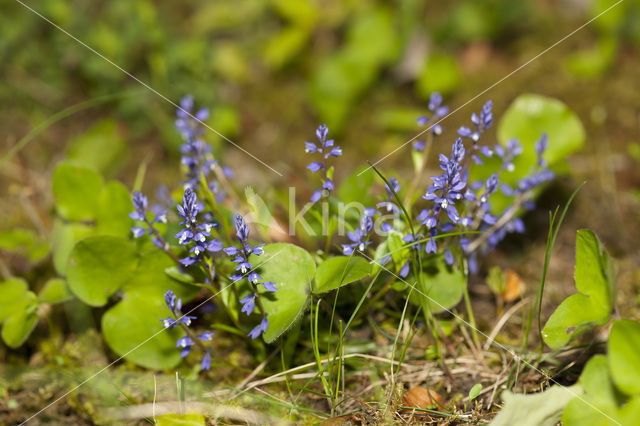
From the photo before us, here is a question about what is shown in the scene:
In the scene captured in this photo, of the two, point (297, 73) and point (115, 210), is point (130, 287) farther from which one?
point (297, 73)

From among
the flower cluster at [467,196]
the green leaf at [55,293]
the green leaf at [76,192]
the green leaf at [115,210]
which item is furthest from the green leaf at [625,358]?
the green leaf at [76,192]

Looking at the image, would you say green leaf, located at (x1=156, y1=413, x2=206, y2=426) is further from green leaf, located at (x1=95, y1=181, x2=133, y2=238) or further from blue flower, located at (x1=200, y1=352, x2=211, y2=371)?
green leaf, located at (x1=95, y1=181, x2=133, y2=238)

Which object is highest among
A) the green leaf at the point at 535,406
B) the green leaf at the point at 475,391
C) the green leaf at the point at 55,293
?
the green leaf at the point at 535,406

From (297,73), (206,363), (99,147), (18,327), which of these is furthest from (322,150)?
(297,73)

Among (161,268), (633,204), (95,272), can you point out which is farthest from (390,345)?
(633,204)

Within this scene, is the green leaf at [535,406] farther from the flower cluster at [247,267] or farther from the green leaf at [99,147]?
the green leaf at [99,147]

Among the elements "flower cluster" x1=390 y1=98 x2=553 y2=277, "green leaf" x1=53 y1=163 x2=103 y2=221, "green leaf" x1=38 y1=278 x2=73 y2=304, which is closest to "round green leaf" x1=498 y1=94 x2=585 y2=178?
"flower cluster" x1=390 y1=98 x2=553 y2=277

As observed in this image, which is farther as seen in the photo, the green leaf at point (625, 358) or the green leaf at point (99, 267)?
the green leaf at point (99, 267)
